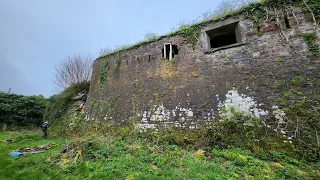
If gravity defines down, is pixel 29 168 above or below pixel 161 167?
below

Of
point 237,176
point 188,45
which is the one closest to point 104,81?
point 188,45

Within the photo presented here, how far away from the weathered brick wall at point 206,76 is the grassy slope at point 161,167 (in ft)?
5.12

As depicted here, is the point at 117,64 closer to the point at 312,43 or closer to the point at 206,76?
the point at 206,76

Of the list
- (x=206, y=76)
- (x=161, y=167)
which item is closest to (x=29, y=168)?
(x=161, y=167)

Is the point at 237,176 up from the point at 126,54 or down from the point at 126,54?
down

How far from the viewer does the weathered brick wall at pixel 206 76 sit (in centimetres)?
485

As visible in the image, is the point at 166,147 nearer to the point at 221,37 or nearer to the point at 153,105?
the point at 153,105

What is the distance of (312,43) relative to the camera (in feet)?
15.2

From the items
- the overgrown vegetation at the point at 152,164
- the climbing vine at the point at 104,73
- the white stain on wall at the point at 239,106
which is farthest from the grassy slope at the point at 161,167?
the climbing vine at the point at 104,73

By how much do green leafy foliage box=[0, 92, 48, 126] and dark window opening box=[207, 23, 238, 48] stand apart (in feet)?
56.6

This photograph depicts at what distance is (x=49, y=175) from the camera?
3.72 meters

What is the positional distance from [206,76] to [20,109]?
17.3 meters

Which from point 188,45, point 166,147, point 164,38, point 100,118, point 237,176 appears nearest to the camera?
point 237,176

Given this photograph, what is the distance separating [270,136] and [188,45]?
4687mm
